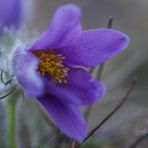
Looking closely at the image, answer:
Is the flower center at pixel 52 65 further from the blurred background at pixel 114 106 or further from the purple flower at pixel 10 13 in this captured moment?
the purple flower at pixel 10 13

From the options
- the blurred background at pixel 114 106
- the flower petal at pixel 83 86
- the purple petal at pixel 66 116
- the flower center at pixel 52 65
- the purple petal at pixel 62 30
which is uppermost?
the purple petal at pixel 62 30

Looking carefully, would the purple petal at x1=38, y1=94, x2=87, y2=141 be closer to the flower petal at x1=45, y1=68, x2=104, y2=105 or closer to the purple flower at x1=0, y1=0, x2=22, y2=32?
the flower petal at x1=45, y1=68, x2=104, y2=105

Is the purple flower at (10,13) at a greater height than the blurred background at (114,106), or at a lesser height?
greater

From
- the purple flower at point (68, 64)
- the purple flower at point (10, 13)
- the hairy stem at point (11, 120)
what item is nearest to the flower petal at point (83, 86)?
the purple flower at point (68, 64)

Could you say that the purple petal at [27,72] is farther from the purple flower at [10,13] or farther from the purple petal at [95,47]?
the purple flower at [10,13]

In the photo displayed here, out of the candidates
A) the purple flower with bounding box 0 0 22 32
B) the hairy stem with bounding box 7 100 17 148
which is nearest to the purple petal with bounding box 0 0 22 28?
the purple flower with bounding box 0 0 22 32

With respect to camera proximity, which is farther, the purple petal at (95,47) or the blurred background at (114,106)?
the blurred background at (114,106)

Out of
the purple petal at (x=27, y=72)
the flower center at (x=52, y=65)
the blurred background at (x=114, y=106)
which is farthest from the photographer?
the blurred background at (x=114, y=106)

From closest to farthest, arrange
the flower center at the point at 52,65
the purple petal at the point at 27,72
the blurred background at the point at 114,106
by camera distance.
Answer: the purple petal at the point at 27,72, the flower center at the point at 52,65, the blurred background at the point at 114,106
